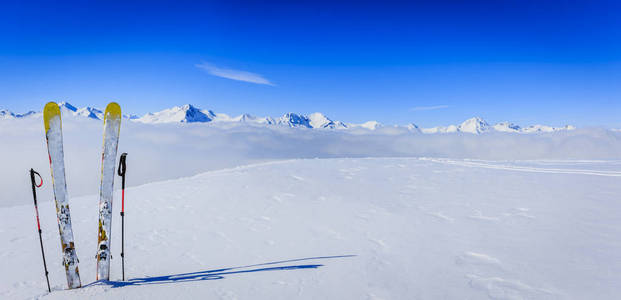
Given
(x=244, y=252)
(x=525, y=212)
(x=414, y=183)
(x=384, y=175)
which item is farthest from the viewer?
(x=384, y=175)

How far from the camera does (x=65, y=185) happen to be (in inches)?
210

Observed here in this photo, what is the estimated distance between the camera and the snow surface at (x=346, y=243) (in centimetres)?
517

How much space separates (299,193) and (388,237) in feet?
21.1

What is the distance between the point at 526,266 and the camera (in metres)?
5.81

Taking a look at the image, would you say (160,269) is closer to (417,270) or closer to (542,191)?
(417,270)

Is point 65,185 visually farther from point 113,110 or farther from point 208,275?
point 208,275

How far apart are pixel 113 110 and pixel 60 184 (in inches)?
69.1

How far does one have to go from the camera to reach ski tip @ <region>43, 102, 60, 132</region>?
17.4 ft

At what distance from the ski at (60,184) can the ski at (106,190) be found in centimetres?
44

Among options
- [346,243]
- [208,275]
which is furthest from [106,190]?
[346,243]

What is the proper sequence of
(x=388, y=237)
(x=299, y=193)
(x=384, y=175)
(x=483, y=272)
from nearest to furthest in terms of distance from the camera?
(x=483, y=272) < (x=388, y=237) < (x=299, y=193) < (x=384, y=175)

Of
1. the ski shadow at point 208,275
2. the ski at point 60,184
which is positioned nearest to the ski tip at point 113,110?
the ski at point 60,184

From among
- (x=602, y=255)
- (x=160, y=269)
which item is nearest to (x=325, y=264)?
(x=160, y=269)

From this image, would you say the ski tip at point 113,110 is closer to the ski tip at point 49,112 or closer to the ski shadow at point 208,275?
the ski tip at point 49,112
